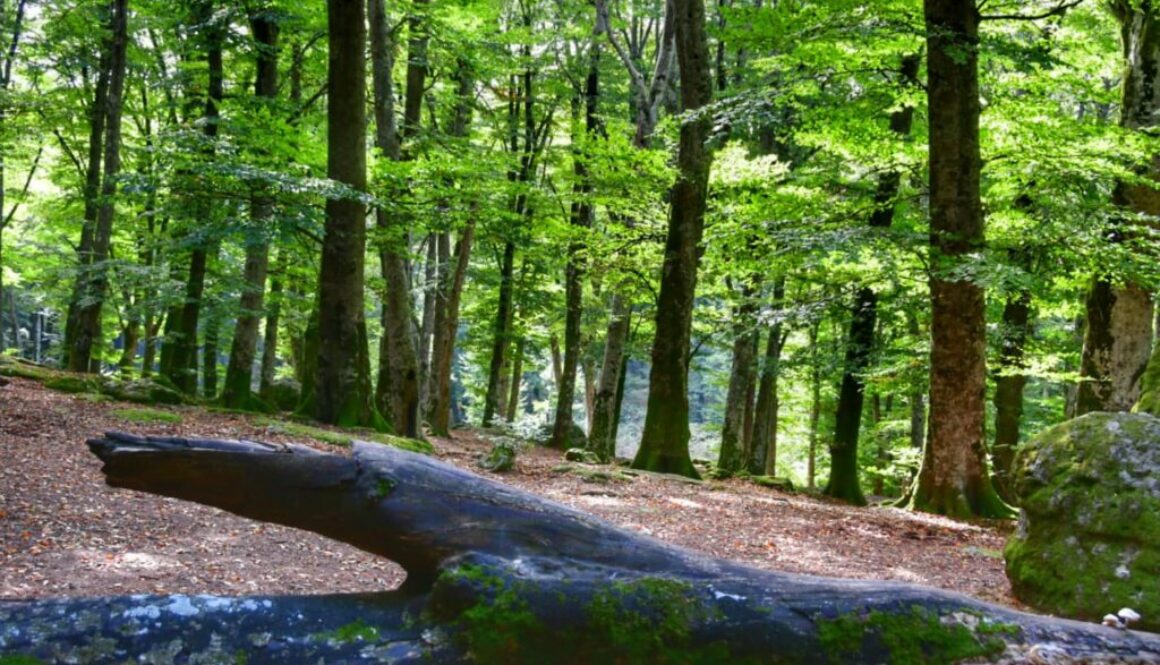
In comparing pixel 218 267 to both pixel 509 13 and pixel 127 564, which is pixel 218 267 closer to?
pixel 509 13

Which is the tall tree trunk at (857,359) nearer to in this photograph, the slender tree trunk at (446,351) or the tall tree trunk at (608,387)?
the tall tree trunk at (608,387)

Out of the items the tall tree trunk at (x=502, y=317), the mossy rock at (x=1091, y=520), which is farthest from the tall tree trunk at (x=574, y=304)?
the mossy rock at (x=1091, y=520)

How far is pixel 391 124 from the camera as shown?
1295 centimetres

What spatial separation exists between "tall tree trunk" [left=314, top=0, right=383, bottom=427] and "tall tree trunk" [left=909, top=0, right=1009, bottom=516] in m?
7.71

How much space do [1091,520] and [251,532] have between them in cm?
620

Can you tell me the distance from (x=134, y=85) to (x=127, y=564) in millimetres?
19536

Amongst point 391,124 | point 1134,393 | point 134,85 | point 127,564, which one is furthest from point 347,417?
point 134,85

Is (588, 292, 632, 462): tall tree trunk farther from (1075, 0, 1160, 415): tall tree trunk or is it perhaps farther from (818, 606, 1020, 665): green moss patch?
(818, 606, 1020, 665): green moss patch

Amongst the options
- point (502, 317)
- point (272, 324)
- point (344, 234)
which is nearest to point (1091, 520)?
point (344, 234)

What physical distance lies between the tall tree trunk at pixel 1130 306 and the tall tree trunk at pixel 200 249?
12.5 m

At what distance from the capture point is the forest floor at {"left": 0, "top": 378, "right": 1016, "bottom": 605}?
477 cm

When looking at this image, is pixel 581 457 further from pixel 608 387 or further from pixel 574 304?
pixel 574 304

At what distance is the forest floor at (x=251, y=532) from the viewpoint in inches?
188

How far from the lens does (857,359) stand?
43.0 ft
